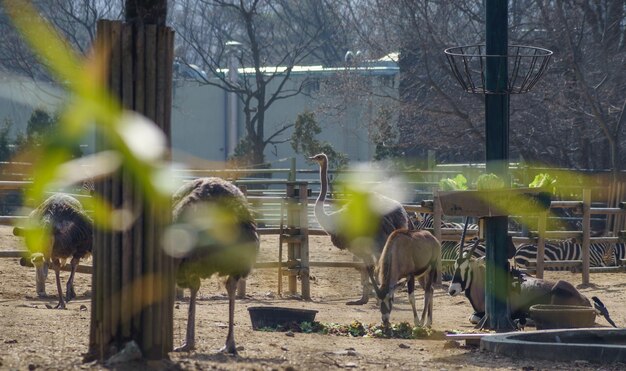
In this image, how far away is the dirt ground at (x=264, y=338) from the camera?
24.3 feet

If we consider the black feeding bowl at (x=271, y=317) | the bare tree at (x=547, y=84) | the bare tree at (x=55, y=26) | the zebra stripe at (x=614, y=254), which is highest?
the bare tree at (x=55, y=26)

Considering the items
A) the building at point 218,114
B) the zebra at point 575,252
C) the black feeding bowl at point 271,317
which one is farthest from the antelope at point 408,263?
the building at point 218,114

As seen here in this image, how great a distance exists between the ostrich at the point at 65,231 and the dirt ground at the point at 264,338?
0.54 metres

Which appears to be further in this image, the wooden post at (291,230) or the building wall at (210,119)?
the building wall at (210,119)

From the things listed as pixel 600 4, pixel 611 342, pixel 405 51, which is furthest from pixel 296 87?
pixel 611 342

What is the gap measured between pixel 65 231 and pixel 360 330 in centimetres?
420

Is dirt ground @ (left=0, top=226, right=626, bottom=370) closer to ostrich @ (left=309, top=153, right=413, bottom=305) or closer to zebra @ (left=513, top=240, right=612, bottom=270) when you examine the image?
ostrich @ (left=309, top=153, right=413, bottom=305)

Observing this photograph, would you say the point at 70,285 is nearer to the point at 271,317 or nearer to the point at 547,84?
the point at 271,317

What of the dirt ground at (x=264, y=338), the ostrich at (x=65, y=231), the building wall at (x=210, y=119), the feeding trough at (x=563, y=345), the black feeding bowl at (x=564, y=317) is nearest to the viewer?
the dirt ground at (x=264, y=338)

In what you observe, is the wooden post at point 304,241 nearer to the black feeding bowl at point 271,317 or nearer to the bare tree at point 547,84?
the black feeding bowl at point 271,317

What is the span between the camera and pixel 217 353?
8.03 m

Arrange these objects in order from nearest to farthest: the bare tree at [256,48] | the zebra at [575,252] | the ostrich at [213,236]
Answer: the ostrich at [213,236] → the zebra at [575,252] → the bare tree at [256,48]

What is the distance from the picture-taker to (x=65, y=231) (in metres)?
13.5

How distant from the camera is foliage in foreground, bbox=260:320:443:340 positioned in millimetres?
10625
